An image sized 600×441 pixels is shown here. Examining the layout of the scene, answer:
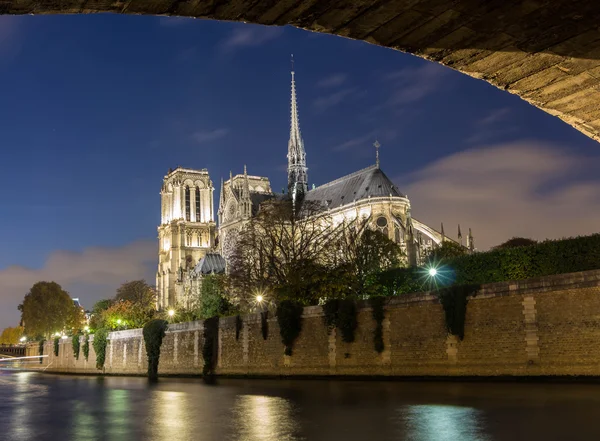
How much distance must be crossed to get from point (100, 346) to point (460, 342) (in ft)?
124

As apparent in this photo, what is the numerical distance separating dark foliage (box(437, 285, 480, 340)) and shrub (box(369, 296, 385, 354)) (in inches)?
121

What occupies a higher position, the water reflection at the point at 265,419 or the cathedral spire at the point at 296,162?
the cathedral spire at the point at 296,162

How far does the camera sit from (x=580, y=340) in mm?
A: 17969

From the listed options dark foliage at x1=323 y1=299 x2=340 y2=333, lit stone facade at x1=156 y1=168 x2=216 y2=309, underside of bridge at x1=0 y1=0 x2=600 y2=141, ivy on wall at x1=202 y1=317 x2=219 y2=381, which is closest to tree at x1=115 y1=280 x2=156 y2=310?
lit stone facade at x1=156 y1=168 x2=216 y2=309

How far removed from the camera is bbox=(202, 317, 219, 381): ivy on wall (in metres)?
34.0

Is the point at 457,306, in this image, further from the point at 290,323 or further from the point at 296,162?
the point at 296,162

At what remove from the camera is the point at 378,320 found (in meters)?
24.1

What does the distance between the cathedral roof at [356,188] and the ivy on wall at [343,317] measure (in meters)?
44.1

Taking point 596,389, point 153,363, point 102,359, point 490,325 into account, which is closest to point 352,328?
point 490,325

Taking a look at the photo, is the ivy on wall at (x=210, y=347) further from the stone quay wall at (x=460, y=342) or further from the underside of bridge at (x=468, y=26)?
the underside of bridge at (x=468, y=26)

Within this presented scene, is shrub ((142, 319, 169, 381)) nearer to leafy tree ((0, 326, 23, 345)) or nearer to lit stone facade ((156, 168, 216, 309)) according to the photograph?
lit stone facade ((156, 168, 216, 309))

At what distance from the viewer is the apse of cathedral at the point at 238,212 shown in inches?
2645

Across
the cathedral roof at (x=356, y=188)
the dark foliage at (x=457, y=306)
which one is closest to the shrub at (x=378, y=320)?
the dark foliage at (x=457, y=306)

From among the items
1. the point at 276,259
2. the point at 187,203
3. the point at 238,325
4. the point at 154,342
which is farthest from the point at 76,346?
the point at 187,203
